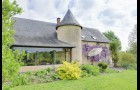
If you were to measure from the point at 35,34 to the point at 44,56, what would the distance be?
2991 mm

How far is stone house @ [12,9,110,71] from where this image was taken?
63.9 feet

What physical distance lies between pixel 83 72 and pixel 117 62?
12.0m

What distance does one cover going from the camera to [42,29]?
24.1 meters

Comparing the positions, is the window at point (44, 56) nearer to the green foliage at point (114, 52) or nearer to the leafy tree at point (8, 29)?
the green foliage at point (114, 52)

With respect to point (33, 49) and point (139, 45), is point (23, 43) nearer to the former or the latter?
point (33, 49)

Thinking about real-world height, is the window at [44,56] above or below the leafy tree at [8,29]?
below

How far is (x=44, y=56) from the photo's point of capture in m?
20.6

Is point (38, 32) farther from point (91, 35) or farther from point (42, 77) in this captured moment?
point (91, 35)

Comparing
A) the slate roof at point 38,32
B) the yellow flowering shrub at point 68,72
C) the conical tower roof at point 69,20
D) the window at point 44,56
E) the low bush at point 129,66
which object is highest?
the conical tower roof at point 69,20

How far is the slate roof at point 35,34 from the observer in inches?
765

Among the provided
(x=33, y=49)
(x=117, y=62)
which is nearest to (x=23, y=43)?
(x=33, y=49)

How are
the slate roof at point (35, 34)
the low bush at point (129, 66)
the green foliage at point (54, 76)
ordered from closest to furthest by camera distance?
the green foliage at point (54, 76) → the slate roof at point (35, 34) → the low bush at point (129, 66)

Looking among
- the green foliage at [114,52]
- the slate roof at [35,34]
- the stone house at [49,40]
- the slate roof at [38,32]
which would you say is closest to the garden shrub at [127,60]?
the green foliage at [114,52]

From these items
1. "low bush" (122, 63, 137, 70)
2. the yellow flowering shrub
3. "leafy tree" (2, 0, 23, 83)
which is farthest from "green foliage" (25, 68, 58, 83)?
"low bush" (122, 63, 137, 70)
